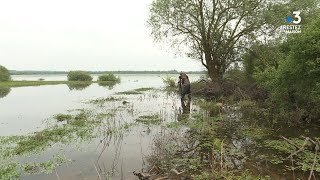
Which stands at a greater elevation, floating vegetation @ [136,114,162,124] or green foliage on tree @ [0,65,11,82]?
green foliage on tree @ [0,65,11,82]

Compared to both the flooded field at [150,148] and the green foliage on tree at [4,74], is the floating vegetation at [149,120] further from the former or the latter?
the green foliage on tree at [4,74]

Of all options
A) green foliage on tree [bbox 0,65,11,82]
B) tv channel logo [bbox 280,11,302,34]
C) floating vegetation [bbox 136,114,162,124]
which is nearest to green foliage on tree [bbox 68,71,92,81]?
green foliage on tree [bbox 0,65,11,82]

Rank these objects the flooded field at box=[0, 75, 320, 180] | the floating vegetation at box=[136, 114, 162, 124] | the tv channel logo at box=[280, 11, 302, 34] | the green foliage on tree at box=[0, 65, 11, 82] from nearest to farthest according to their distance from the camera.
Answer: the flooded field at box=[0, 75, 320, 180]
the floating vegetation at box=[136, 114, 162, 124]
the tv channel logo at box=[280, 11, 302, 34]
the green foliage on tree at box=[0, 65, 11, 82]

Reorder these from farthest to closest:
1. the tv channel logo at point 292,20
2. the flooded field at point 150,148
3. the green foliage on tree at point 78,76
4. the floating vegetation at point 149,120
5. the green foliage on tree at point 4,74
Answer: the green foliage on tree at point 78,76 → the green foliage on tree at point 4,74 → the tv channel logo at point 292,20 → the floating vegetation at point 149,120 → the flooded field at point 150,148

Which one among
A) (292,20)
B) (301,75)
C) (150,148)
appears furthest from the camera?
(292,20)

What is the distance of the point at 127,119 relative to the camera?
50.4 feet

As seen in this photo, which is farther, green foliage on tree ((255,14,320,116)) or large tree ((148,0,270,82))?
large tree ((148,0,270,82))

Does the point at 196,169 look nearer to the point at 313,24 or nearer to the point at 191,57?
the point at 313,24

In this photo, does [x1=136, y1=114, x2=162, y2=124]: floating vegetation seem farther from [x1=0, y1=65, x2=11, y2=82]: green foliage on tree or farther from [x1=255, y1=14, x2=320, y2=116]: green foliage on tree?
[x1=0, y1=65, x2=11, y2=82]: green foliage on tree

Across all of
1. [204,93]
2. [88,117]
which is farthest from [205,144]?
[204,93]

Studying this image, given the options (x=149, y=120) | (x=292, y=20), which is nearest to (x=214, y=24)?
(x=292, y=20)

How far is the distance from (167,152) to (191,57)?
945 inches

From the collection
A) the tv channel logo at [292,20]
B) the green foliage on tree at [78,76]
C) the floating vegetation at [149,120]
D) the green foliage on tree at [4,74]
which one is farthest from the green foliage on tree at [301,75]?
the green foliage on tree at [78,76]

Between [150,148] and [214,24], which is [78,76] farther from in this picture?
[150,148]
